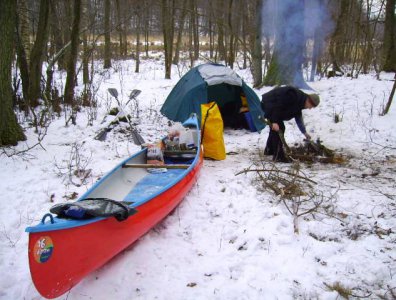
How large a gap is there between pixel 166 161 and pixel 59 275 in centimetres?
329

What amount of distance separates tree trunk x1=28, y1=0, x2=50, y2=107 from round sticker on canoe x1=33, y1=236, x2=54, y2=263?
6.76m

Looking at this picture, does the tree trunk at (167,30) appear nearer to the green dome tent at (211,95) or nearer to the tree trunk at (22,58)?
the green dome tent at (211,95)

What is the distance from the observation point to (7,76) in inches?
213

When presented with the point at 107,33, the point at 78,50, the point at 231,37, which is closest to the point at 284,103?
the point at 78,50

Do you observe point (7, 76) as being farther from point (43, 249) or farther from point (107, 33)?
point (107, 33)

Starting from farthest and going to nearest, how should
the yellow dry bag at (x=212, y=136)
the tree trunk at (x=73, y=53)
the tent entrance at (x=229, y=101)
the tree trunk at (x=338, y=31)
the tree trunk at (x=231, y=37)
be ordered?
the tree trunk at (x=231, y=37), the tree trunk at (x=338, y=31), the tent entrance at (x=229, y=101), the tree trunk at (x=73, y=53), the yellow dry bag at (x=212, y=136)

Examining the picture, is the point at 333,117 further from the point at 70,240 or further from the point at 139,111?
the point at 70,240

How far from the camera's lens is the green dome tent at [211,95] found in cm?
792

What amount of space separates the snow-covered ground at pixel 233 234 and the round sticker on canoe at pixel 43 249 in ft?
1.78

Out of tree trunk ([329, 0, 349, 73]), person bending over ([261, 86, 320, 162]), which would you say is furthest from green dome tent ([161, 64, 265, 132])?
tree trunk ([329, 0, 349, 73])

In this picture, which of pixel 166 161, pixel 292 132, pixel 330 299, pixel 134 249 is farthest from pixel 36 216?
pixel 292 132

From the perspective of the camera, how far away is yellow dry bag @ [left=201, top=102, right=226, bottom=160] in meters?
6.20

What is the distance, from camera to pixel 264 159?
6.11 meters

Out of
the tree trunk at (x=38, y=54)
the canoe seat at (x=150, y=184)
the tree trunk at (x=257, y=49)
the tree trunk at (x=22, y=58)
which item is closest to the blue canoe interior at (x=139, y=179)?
the canoe seat at (x=150, y=184)
